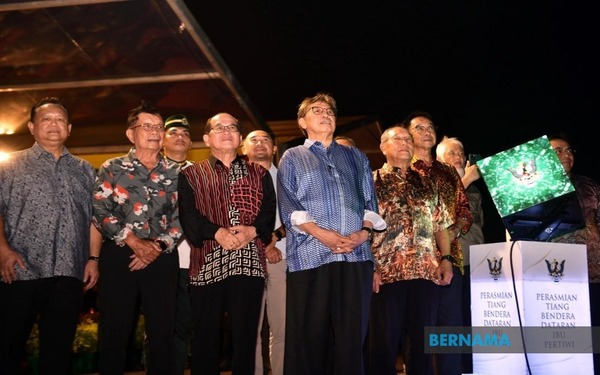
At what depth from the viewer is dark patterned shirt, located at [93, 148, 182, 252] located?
12.8 feet

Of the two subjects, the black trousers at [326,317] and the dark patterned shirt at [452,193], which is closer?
the black trousers at [326,317]

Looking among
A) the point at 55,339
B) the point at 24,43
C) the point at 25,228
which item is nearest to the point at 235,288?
the point at 55,339

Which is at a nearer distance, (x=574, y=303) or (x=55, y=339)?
(x=55, y=339)

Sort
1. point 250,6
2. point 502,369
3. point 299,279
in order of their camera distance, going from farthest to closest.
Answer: point 250,6 < point 502,369 < point 299,279

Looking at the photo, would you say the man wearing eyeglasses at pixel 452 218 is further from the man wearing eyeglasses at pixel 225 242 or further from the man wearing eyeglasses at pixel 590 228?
the man wearing eyeglasses at pixel 225 242

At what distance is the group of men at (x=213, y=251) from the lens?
3.56 meters

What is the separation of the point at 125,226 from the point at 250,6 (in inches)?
309

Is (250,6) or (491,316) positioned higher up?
(250,6)

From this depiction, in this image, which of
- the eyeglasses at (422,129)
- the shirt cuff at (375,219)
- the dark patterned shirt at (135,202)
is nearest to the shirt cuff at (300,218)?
the shirt cuff at (375,219)

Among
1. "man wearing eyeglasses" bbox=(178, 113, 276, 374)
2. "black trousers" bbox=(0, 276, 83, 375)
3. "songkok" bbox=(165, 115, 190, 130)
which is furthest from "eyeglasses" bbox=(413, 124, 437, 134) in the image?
"black trousers" bbox=(0, 276, 83, 375)

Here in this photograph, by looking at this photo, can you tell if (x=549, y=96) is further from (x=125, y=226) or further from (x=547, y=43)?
(x=125, y=226)

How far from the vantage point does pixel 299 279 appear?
3.58 metres

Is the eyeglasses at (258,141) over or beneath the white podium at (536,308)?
over

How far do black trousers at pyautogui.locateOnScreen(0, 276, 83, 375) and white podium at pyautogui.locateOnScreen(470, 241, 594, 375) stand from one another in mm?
2637
